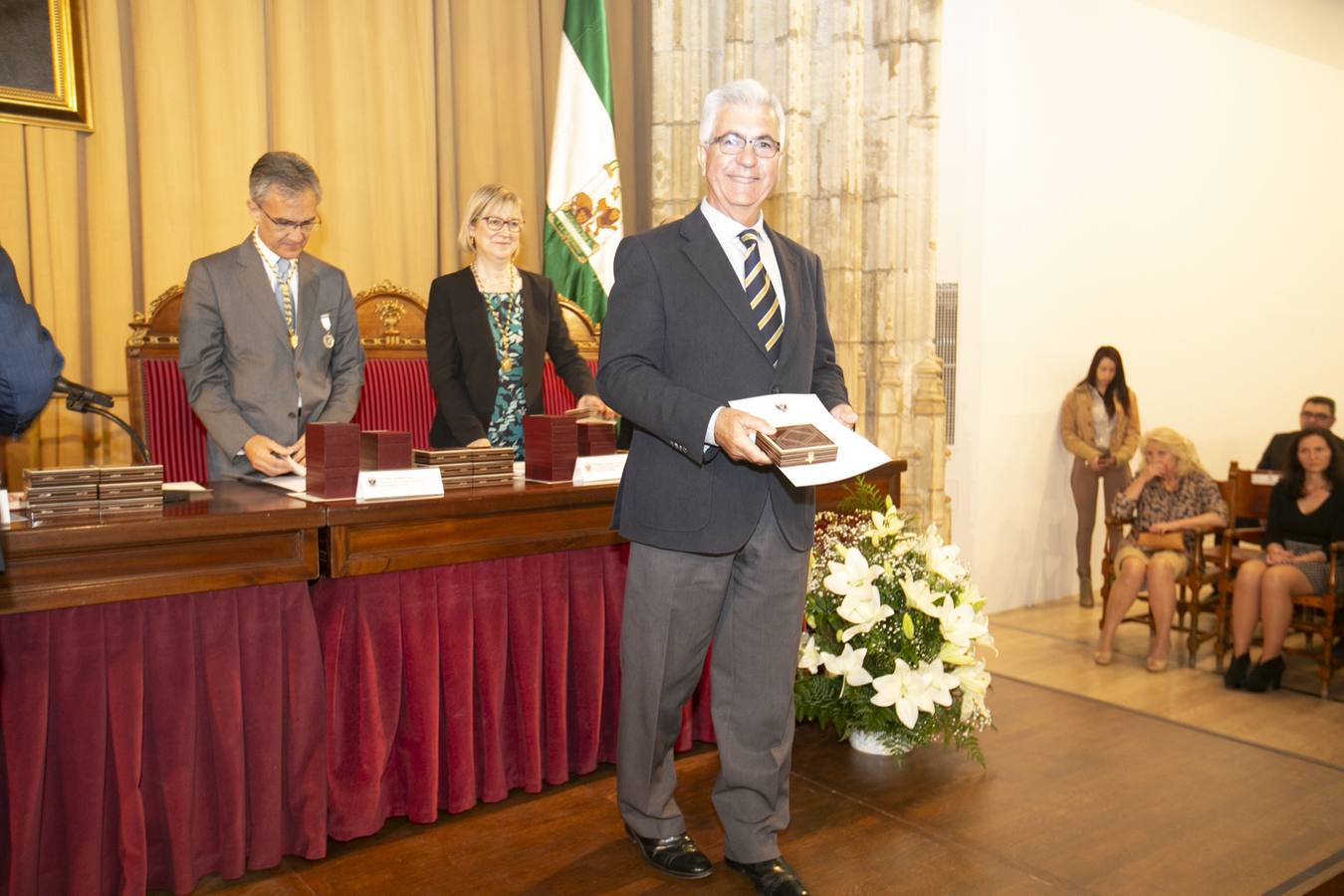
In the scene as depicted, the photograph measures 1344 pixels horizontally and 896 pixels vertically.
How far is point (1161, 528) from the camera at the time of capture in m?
5.12

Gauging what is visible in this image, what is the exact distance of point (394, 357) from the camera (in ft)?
14.8

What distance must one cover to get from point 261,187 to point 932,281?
3.49 m

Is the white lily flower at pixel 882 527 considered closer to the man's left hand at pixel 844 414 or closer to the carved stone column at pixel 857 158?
the man's left hand at pixel 844 414

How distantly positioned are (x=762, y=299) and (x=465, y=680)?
49.1 inches

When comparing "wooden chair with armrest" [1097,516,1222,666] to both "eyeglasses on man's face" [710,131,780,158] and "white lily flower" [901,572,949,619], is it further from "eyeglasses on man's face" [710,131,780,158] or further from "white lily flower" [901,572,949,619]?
"eyeglasses on man's face" [710,131,780,158]

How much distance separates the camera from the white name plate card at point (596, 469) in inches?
111

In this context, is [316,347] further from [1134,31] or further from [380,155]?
[1134,31]

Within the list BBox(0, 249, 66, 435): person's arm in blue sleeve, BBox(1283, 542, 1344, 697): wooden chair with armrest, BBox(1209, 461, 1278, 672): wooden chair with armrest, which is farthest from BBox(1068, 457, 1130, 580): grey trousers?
BBox(0, 249, 66, 435): person's arm in blue sleeve

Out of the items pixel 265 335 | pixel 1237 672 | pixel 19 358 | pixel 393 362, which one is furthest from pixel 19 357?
pixel 1237 672

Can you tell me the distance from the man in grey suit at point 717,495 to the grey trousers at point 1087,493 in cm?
474

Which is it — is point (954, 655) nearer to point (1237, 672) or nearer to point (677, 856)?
point (677, 856)

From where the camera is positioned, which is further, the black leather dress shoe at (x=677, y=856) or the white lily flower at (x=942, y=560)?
the white lily flower at (x=942, y=560)

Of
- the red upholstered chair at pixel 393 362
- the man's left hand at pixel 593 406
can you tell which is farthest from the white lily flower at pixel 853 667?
the red upholstered chair at pixel 393 362

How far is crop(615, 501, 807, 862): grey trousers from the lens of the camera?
7.09 ft
